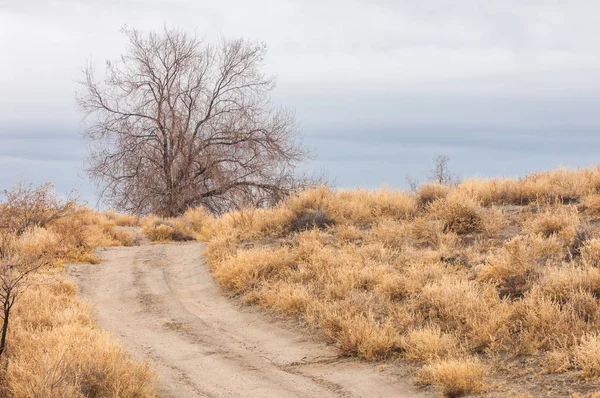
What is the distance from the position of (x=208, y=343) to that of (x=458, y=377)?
4.00 metres

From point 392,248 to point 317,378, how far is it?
16.5 ft

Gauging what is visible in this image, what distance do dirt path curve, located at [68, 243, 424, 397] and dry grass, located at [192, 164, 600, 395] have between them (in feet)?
1.49

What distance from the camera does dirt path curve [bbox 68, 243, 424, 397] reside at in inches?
306

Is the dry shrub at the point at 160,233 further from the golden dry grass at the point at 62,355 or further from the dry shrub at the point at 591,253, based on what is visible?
the dry shrub at the point at 591,253

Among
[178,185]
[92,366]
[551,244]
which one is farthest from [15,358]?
[178,185]

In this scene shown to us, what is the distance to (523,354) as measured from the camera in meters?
7.86

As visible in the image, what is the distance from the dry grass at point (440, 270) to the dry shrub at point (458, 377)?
13 millimetres

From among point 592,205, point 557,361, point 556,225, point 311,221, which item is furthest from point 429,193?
point 557,361

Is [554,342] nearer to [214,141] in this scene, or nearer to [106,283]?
[106,283]

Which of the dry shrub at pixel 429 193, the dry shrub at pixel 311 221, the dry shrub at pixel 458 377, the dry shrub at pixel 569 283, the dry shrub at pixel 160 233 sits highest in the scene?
the dry shrub at pixel 429 193

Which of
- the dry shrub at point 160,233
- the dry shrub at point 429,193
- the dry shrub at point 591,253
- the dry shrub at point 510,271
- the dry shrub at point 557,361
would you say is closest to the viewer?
the dry shrub at point 557,361

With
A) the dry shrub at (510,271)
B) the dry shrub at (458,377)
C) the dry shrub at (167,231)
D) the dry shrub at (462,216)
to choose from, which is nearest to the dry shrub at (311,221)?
the dry shrub at (462,216)

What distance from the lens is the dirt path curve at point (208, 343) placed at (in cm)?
776

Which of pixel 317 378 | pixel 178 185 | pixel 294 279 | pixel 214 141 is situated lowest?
pixel 317 378
